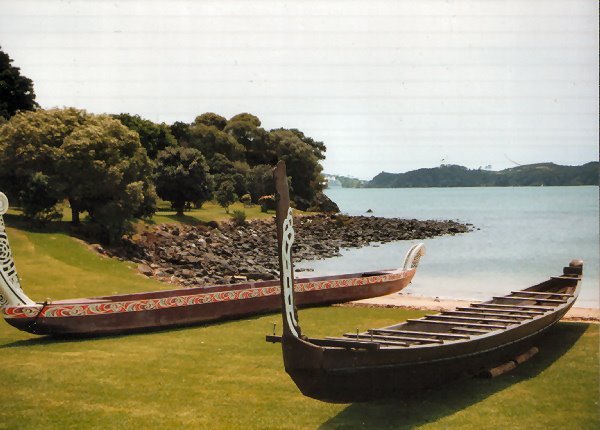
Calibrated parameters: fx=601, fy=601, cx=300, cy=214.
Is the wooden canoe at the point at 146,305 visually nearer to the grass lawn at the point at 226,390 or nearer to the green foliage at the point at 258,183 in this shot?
the grass lawn at the point at 226,390

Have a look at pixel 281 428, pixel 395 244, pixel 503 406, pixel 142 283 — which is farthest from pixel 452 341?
pixel 395 244

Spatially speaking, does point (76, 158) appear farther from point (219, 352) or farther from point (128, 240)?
point (219, 352)

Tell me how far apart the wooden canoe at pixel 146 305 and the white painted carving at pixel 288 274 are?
811cm

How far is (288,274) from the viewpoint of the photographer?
8930 mm

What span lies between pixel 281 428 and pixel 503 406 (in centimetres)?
375

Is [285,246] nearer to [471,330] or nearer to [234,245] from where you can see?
[471,330]

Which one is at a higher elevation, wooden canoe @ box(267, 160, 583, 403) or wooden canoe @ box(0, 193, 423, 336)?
wooden canoe @ box(267, 160, 583, 403)

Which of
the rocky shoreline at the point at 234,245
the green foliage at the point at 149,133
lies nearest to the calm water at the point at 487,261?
the rocky shoreline at the point at 234,245

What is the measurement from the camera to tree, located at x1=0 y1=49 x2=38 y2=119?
171 feet

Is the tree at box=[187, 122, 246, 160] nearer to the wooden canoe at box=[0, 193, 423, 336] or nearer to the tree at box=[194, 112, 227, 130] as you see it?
the tree at box=[194, 112, 227, 130]

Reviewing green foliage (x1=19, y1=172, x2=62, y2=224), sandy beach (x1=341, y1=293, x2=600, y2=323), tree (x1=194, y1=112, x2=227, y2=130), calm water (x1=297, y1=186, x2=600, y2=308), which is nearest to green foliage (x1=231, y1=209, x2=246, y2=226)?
calm water (x1=297, y1=186, x2=600, y2=308)

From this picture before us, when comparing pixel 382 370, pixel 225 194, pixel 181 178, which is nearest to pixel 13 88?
pixel 181 178

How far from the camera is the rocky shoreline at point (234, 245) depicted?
33.4 m

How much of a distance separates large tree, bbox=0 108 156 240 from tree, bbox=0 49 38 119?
1768 centimetres
